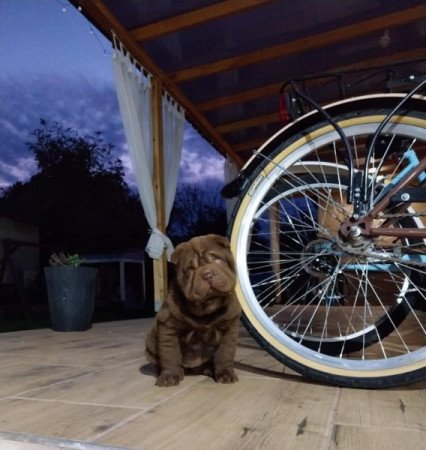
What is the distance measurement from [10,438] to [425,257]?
124 cm

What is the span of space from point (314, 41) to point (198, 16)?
1.06 m

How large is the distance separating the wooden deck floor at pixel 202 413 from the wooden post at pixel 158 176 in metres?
2.72

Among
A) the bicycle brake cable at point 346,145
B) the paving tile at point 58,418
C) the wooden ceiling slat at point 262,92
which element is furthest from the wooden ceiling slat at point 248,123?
the paving tile at point 58,418

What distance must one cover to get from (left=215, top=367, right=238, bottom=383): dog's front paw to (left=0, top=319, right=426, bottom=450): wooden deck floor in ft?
0.08

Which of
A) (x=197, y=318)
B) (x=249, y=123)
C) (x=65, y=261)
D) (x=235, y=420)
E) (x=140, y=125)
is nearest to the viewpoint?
(x=235, y=420)

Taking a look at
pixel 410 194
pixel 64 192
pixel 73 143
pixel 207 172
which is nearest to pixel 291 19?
pixel 410 194

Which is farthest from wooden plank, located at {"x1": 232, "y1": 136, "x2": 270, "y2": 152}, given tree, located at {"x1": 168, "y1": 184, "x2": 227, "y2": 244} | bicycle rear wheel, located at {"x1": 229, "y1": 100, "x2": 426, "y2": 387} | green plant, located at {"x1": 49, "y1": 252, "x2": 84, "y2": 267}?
tree, located at {"x1": 168, "y1": 184, "x2": 227, "y2": 244}

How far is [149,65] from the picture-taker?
4133 mm

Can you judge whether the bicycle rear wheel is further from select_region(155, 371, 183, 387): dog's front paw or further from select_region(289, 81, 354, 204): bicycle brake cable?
select_region(155, 371, 183, 387): dog's front paw

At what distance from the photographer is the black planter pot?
3588mm

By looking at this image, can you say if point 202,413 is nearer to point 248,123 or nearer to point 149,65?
point 149,65

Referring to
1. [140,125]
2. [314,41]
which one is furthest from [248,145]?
[314,41]

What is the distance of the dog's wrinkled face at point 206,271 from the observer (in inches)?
48.8

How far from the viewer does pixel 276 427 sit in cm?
90
